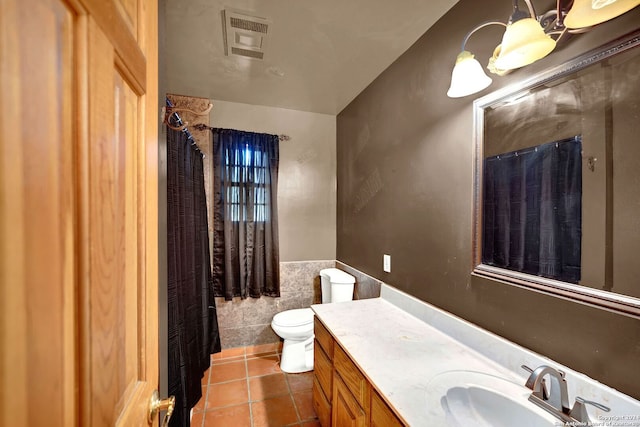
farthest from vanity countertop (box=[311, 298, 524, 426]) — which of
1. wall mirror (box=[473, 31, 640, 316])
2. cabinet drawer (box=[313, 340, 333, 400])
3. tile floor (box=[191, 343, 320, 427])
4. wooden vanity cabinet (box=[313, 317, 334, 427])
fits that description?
tile floor (box=[191, 343, 320, 427])

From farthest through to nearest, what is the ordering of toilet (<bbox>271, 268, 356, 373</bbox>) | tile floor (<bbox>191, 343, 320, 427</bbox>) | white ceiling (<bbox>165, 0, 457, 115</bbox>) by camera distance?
toilet (<bbox>271, 268, 356, 373</bbox>) < tile floor (<bbox>191, 343, 320, 427</bbox>) < white ceiling (<bbox>165, 0, 457, 115</bbox>)

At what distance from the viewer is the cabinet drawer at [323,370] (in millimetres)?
1436

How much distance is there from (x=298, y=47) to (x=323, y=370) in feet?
6.85

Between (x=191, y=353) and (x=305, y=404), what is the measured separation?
93cm

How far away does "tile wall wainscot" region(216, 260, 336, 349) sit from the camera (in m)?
2.53

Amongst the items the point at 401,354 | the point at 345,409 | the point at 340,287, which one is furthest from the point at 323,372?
the point at 340,287

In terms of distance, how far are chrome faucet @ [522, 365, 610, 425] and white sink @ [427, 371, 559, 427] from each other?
2cm

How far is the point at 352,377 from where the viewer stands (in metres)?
1.15

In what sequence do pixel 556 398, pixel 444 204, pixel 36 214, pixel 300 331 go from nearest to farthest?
pixel 36 214, pixel 556 398, pixel 444 204, pixel 300 331

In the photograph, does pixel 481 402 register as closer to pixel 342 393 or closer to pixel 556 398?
pixel 556 398

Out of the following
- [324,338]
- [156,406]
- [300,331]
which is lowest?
[300,331]

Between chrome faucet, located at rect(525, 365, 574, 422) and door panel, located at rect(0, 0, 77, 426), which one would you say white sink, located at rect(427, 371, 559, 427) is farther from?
door panel, located at rect(0, 0, 77, 426)

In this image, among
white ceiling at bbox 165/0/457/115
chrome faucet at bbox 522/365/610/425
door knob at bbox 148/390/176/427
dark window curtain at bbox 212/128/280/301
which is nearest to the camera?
door knob at bbox 148/390/176/427

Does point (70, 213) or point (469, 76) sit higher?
point (469, 76)
